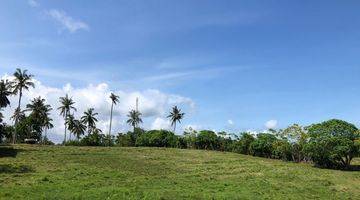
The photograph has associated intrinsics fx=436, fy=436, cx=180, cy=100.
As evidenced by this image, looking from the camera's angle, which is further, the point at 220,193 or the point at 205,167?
the point at 205,167

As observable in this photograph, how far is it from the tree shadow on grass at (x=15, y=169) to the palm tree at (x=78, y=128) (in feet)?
269

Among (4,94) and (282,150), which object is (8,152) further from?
(282,150)

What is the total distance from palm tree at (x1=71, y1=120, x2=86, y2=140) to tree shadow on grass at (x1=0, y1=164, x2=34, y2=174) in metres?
82.0

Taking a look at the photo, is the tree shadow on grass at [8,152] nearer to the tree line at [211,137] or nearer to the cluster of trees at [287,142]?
the tree line at [211,137]

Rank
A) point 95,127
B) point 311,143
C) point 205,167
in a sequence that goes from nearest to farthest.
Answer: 1. point 205,167
2. point 311,143
3. point 95,127

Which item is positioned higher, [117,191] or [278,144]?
[278,144]

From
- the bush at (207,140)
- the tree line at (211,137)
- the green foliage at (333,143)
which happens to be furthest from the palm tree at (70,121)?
the green foliage at (333,143)

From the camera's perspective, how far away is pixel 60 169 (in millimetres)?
56281

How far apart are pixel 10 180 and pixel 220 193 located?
69.8 ft

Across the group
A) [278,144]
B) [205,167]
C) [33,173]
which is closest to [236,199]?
[33,173]

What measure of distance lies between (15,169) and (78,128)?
86.5m

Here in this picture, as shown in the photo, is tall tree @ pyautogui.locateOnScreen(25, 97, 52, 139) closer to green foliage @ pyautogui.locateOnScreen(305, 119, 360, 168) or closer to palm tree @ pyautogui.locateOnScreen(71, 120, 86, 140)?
palm tree @ pyautogui.locateOnScreen(71, 120, 86, 140)

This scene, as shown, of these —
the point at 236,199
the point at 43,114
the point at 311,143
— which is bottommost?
the point at 236,199

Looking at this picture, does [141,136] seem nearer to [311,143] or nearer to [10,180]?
[311,143]
